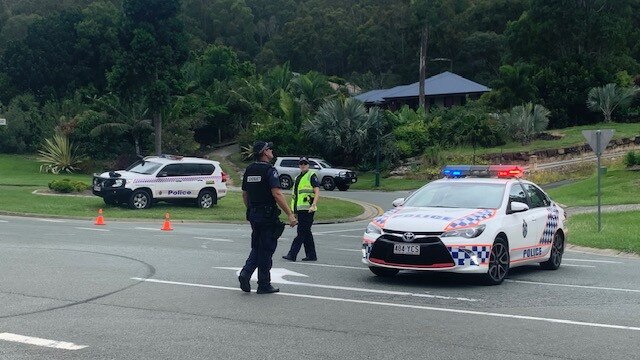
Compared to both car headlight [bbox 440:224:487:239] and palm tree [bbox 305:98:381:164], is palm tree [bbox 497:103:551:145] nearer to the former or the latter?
palm tree [bbox 305:98:381:164]

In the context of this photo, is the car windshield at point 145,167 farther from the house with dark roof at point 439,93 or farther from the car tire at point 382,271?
the house with dark roof at point 439,93

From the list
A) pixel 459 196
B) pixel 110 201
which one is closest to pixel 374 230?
pixel 459 196

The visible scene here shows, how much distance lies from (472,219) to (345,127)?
140 feet

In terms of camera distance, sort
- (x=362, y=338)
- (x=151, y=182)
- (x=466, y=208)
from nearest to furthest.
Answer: (x=362, y=338)
(x=466, y=208)
(x=151, y=182)

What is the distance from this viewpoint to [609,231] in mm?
21984

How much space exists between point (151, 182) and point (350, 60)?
68.4 m

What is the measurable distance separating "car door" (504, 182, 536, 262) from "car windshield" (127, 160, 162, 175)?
1990 cm

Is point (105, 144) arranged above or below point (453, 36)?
below

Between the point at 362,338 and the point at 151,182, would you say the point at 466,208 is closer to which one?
the point at 362,338

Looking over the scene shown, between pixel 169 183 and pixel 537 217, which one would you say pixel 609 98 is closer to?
pixel 169 183

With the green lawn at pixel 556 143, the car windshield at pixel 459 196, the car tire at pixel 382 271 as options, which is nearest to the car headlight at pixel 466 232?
the car windshield at pixel 459 196

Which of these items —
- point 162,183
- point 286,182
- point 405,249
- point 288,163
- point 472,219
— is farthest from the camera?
point 288,163

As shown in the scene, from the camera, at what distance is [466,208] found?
12672 millimetres

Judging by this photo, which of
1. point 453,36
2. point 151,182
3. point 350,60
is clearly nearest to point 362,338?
point 151,182
